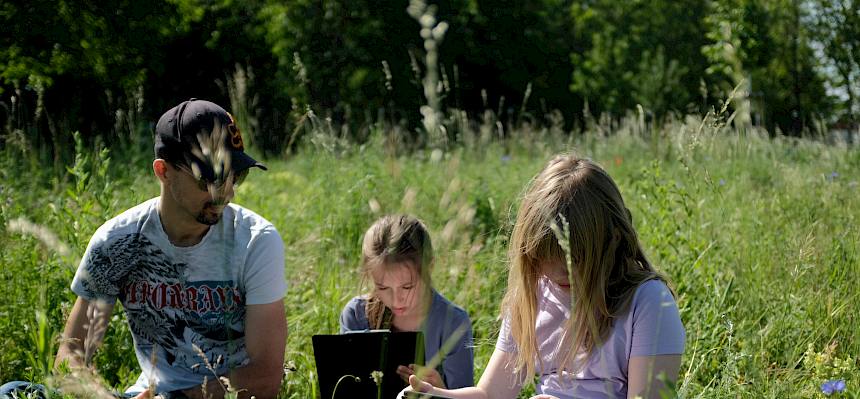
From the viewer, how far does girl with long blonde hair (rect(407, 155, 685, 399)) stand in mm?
1969

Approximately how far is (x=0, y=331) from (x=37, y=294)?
19cm

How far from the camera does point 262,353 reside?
246 centimetres

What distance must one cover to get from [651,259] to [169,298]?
71.4 inches

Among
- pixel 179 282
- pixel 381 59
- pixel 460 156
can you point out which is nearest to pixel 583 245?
pixel 179 282

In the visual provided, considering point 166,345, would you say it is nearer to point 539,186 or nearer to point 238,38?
point 539,186

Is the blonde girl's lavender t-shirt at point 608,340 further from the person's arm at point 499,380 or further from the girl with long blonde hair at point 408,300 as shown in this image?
the girl with long blonde hair at point 408,300

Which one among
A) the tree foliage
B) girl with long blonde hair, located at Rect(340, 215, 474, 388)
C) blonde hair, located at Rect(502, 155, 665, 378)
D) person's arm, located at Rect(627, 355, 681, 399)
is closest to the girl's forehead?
girl with long blonde hair, located at Rect(340, 215, 474, 388)

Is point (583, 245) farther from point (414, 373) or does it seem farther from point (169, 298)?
point (169, 298)

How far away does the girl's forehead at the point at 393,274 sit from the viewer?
8.93 feet

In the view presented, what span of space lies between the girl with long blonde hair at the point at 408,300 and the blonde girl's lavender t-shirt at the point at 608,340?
46 centimetres

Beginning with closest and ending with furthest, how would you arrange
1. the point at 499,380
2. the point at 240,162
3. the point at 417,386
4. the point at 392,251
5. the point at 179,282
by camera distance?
the point at 417,386 → the point at 499,380 → the point at 240,162 → the point at 179,282 → the point at 392,251

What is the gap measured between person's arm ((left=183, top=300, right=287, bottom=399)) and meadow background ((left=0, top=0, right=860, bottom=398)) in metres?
0.46

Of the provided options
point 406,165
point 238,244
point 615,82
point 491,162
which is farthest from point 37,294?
point 615,82

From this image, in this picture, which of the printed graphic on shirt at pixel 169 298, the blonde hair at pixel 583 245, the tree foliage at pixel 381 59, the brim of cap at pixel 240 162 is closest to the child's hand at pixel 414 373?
the blonde hair at pixel 583 245
